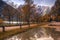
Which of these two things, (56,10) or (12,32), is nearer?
(12,32)

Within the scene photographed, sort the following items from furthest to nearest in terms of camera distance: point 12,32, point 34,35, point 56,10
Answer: point 56,10 → point 34,35 → point 12,32

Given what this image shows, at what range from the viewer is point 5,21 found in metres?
2.63

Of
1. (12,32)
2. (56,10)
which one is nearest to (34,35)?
(12,32)

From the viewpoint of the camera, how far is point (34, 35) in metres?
2.77

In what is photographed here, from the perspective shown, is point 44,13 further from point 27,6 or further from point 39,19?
point 27,6

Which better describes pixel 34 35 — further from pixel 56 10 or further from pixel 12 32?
pixel 56 10

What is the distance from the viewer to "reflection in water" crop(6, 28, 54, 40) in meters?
2.70

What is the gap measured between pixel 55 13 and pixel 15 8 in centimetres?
85

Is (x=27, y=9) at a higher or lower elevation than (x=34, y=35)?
higher

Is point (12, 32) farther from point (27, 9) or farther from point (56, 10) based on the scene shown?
point (56, 10)

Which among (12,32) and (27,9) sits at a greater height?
(27,9)

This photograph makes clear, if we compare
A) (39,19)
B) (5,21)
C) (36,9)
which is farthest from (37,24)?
(5,21)

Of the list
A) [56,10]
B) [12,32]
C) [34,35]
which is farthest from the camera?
[56,10]

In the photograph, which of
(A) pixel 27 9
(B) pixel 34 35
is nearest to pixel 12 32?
(B) pixel 34 35
